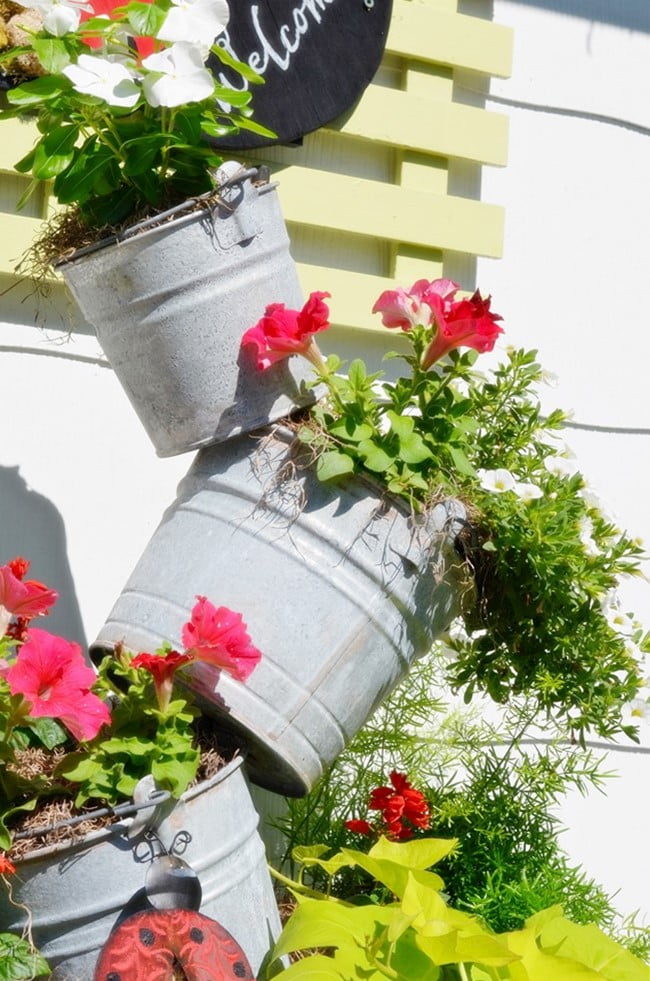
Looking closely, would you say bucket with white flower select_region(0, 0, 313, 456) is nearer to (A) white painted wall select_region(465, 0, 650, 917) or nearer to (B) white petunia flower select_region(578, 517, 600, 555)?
(B) white petunia flower select_region(578, 517, 600, 555)

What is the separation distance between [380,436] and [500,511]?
223 mm

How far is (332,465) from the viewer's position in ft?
6.06

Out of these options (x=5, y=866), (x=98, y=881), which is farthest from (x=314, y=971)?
(x=5, y=866)

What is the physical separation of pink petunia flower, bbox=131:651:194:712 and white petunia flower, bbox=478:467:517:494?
589 mm

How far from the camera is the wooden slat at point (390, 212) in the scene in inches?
105

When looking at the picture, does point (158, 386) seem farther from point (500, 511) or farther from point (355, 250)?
point (355, 250)

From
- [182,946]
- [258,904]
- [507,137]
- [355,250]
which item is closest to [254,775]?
[258,904]

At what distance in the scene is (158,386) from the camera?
6.30ft

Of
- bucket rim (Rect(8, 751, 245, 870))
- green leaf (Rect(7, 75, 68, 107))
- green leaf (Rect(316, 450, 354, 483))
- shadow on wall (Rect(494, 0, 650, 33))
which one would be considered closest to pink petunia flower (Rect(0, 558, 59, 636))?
bucket rim (Rect(8, 751, 245, 870))

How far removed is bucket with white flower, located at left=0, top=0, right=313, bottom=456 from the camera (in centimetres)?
181

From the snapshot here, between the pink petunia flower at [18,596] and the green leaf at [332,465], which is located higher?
the green leaf at [332,465]

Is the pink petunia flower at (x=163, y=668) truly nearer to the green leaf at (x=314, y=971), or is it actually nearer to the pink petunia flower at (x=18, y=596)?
the pink petunia flower at (x=18, y=596)

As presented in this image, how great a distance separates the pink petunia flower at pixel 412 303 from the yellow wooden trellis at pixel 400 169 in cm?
66

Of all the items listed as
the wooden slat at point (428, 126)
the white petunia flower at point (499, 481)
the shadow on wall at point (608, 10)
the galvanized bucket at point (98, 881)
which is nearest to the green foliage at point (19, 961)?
the galvanized bucket at point (98, 881)
